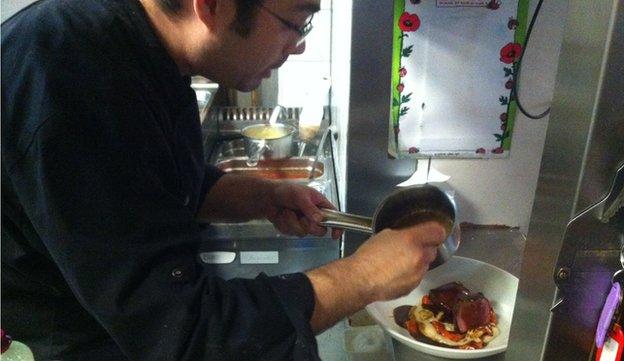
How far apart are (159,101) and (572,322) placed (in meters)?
0.57

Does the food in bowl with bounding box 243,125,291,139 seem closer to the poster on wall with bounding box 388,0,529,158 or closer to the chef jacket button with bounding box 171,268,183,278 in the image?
the poster on wall with bounding box 388,0,529,158

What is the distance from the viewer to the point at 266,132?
162 centimetres

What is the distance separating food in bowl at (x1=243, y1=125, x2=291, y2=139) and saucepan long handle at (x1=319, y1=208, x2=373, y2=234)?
68 centimetres

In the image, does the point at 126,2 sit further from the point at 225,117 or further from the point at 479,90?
the point at 225,117

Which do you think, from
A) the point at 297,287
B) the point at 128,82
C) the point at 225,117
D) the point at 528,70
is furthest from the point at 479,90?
the point at 225,117

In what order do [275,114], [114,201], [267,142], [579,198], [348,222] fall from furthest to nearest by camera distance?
1. [275,114]
2. [267,142]
3. [348,222]
4. [114,201]
5. [579,198]

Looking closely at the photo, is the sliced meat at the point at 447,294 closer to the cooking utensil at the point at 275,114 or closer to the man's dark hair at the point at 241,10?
the man's dark hair at the point at 241,10

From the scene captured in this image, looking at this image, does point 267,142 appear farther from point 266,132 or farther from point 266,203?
point 266,203

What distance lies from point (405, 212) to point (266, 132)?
79 cm

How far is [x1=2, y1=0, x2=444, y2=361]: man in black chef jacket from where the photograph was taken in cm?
61

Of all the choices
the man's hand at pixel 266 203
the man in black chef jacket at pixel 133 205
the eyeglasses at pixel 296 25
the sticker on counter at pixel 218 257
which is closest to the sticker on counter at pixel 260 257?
the sticker on counter at pixel 218 257

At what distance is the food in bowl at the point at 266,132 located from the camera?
158 cm

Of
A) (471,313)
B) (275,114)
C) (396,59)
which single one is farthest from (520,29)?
(275,114)

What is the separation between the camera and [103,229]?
24.0 inches
